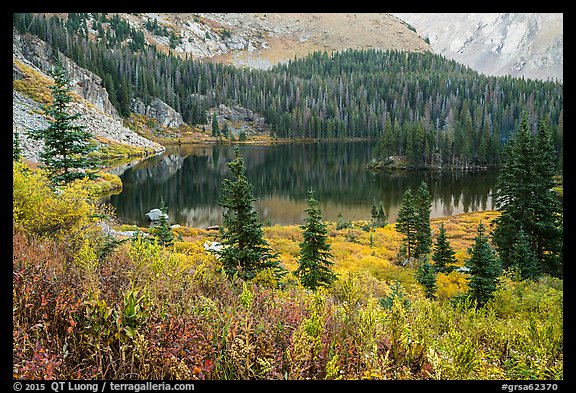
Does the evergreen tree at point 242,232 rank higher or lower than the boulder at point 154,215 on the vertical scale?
higher

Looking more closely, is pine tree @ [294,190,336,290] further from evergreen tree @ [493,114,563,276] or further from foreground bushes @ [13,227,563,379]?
evergreen tree @ [493,114,563,276]

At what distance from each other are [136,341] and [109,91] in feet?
459

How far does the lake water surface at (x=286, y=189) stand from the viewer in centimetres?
4447

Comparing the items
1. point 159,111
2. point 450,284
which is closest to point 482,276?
point 450,284

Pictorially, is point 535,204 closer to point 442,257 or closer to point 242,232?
point 442,257

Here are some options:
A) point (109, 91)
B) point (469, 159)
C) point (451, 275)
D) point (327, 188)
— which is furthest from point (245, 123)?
point (451, 275)

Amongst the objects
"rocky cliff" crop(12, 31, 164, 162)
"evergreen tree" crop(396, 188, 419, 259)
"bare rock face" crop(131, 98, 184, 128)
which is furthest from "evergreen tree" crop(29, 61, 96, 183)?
"bare rock face" crop(131, 98, 184, 128)

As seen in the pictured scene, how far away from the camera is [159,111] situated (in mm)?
145250

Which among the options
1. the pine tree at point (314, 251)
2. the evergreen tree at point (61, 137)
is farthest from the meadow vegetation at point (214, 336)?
the evergreen tree at point (61, 137)

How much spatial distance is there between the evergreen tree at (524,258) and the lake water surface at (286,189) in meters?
21.0

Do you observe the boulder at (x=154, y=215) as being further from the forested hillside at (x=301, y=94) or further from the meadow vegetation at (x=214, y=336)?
the forested hillside at (x=301, y=94)

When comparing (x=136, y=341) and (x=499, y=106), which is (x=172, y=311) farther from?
(x=499, y=106)

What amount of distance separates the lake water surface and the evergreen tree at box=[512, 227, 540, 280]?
21.0 m

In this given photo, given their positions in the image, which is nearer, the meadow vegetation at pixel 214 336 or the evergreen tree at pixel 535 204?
the meadow vegetation at pixel 214 336
